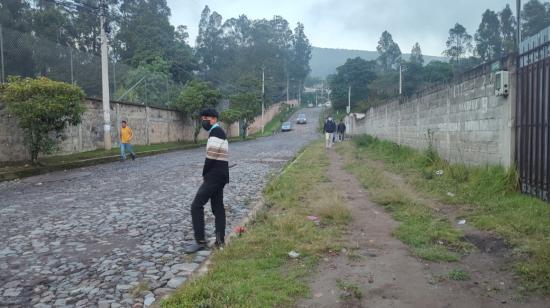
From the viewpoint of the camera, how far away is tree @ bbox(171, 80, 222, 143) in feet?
86.3

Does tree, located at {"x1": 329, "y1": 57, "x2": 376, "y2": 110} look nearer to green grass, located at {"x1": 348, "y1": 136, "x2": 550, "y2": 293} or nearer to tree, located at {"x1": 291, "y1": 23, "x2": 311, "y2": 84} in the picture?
tree, located at {"x1": 291, "y1": 23, "x2": 311, "y2": 84}

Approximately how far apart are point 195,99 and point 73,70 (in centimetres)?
962

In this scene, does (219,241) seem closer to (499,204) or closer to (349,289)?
(349,289)

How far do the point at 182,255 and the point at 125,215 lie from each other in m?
2.25

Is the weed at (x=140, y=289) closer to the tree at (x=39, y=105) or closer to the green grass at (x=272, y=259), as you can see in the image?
the green grass at (x=272, y=259)

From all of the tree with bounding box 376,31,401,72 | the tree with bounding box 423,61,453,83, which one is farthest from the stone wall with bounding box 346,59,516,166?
the tree with bounding box 376,31,401,72

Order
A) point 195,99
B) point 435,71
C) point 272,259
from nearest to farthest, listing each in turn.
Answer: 1. point 272,259
2. point 195,99
3. point 435,71

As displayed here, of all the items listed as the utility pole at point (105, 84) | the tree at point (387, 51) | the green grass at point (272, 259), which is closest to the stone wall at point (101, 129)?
the utility pole at point (105, 84)

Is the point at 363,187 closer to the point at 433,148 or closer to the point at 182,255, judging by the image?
the point at 433,148

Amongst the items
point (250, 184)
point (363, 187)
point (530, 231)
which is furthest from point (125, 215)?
point (530, 231)

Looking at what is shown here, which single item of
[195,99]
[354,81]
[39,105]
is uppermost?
[354,81]

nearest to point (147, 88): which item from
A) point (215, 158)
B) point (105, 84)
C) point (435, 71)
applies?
point (105, 84)

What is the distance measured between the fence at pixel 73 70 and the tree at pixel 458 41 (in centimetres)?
5119

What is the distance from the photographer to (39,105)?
11391mm
